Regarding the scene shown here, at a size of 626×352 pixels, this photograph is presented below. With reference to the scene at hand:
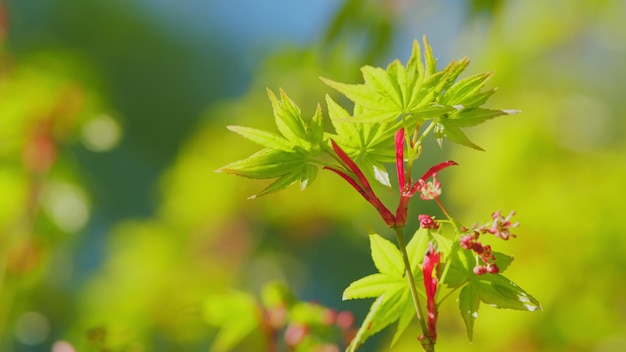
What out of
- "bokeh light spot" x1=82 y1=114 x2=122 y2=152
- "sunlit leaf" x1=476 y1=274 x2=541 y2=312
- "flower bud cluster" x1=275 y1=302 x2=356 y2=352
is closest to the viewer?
"sunlit leaf" x1=476 y1=274 x2=541 y2=312

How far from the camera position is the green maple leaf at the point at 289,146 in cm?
36

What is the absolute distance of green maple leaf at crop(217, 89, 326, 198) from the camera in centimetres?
36

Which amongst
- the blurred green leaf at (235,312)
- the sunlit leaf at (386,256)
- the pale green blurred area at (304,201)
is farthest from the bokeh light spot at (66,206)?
the sunlit leaf at (386,256)

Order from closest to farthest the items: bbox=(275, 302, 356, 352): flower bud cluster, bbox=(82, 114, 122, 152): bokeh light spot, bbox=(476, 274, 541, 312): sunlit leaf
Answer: bbox=(476, 274, 541, 312): sunlit leaf → bbox=(275, 302, 356, 352): flower bud cluster → bbox=(82, 114, 122, 152): bokeh light spot

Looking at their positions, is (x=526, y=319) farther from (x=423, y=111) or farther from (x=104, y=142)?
(x=423, y=111)

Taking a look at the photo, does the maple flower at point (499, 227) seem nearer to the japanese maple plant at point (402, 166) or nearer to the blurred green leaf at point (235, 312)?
the japanese maple plant at point (402, 166)

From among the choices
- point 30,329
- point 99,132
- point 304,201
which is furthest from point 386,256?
point 304,201

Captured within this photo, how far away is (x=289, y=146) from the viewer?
364mm

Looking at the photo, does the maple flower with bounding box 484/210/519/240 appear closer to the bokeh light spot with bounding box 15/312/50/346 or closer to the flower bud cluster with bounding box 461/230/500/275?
the flower bud cluster with bounding box 461/230/500/275

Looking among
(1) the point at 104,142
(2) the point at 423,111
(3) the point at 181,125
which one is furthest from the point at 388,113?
(3) the point at 181,125

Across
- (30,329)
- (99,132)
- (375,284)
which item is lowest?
(30,329)

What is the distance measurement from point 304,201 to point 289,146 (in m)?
1.19

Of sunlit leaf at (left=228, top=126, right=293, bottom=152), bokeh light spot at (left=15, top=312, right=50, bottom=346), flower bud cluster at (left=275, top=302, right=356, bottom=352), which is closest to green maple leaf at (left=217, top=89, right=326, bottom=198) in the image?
sunlit leaf at (left=228, top=126, right=293, bottom=152)

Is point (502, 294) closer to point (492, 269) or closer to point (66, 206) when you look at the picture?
point (492, 269)
